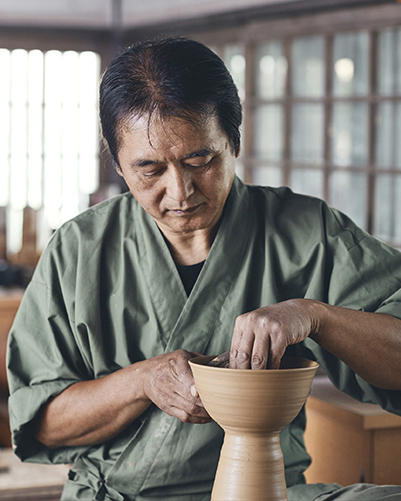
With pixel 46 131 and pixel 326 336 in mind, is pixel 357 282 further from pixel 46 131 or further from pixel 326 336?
pixel 46 131

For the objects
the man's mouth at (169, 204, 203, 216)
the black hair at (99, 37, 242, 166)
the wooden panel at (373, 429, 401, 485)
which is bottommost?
the wooden panel at (373, 429, 401, 485)

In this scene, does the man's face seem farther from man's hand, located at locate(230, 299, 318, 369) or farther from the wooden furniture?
the wooden furniture

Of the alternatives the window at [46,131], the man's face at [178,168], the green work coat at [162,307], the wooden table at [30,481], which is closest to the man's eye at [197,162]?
the man's face at [178,168]

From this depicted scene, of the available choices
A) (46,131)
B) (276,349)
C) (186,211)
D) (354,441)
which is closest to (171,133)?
(186,211)

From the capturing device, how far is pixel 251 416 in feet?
3.64

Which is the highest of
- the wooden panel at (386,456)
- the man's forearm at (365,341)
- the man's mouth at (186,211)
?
the man's mouth at (186,211)

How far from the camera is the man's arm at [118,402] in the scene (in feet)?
4.13

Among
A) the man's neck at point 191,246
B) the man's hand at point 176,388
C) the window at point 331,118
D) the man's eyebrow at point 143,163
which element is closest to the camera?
the man's hand at point 176,388

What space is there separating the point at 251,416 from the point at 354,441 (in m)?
0.88

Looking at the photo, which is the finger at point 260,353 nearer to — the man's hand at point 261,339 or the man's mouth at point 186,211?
the man's hand at point 261,339

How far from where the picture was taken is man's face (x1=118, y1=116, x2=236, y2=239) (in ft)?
4.32

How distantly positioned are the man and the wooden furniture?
32cm

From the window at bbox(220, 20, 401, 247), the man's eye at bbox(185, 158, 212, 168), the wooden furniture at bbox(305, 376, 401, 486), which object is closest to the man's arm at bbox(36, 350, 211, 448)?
the man's eye at bbox(185, 158, 212, 168)

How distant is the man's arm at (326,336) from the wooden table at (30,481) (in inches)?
56.3
